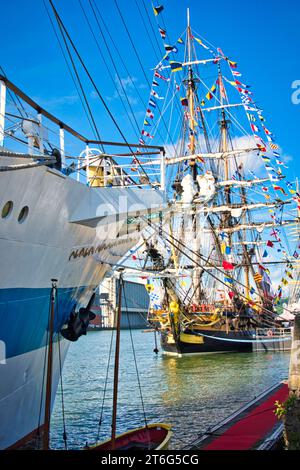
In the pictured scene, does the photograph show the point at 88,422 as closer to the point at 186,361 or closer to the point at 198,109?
the point at 186,361

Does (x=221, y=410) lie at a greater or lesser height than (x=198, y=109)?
lesser

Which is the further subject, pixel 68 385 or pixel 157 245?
pixel 157 245

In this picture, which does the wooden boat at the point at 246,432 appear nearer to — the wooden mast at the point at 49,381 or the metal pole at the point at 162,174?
the wooden mast at the point at 49,381

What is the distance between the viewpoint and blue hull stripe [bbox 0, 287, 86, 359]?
22.7 ft

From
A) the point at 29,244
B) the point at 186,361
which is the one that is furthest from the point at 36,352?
the point at 186,361

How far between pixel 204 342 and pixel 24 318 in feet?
110

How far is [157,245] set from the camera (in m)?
29.4

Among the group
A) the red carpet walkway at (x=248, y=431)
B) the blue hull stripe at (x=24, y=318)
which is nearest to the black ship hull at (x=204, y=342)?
the red carpet walkway at (x=248, y=431)

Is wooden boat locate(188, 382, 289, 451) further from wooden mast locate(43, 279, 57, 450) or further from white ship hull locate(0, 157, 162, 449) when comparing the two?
white ship hull locate(0, 157, 162, 449)

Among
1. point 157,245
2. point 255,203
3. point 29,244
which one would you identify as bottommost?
point 29,244

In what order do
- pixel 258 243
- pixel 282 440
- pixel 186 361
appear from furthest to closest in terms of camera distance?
pixel 258 243 → pixel 186 361 → pixel 282 440

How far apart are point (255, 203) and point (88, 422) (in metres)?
32.2

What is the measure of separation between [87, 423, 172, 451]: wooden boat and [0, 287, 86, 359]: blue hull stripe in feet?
9.21
